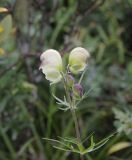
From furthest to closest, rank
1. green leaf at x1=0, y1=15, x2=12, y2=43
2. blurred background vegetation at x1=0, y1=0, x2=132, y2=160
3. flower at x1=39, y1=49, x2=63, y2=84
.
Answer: blurred background vegetation at x1=0, y1=0, x2=132, y2=160, green leaf at x1=0, y1=15, x2=12, y2=43, flower at x1=39, y1=49, x2=63, y2=84

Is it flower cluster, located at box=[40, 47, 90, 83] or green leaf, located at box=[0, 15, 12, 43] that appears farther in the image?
green leaf, located at box=[0, 15, 12, 43]

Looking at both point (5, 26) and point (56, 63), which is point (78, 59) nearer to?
point (56, 63)

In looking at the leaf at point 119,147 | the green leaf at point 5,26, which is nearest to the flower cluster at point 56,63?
the green leaf at point 5,26

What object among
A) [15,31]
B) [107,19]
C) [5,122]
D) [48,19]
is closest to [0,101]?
[5,122]

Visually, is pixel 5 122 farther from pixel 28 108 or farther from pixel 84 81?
pixel 84 81

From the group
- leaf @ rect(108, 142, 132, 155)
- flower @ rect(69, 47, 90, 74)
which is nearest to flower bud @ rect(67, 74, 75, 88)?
flower @ rect(69, 47, 90, 74)

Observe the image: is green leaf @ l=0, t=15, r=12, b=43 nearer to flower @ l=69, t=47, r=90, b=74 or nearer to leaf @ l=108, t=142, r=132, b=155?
flower @ l=69, t=47, r=90, b=74
